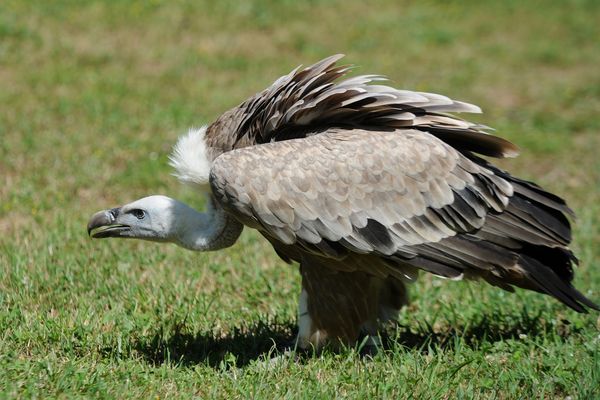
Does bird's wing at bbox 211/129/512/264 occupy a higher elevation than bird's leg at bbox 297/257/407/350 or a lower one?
higher

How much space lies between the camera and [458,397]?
169 inches

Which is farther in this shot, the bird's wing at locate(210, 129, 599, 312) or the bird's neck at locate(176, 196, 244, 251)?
the bird's neck at locate(176, 196, 244, 251)

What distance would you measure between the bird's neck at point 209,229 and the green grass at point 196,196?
0.52 m

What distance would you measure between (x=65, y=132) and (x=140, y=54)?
2.90 meters

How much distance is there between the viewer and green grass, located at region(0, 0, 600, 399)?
180 inches

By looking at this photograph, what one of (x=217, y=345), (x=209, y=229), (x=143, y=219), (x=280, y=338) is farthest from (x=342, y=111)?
(x=217, y=345)

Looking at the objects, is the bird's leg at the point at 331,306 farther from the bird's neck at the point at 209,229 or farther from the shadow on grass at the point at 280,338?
the bird's neck at the point at 209,229

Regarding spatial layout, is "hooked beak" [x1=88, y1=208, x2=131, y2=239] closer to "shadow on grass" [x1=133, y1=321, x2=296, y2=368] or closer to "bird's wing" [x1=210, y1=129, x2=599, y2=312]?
"shadow on grass" [x1=133, y1=321, x2=296, y2=368]

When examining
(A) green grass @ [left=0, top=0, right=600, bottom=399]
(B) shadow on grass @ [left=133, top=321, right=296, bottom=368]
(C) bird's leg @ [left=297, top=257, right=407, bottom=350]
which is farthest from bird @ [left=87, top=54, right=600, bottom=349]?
(A) green grass @ [left=0, top=0, right=600, bottom=399]

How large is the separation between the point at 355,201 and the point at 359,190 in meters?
0.06

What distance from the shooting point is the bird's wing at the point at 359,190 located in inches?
182

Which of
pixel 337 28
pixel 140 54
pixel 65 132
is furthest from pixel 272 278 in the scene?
pixel 337 28

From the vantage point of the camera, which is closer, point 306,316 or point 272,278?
point 306,316

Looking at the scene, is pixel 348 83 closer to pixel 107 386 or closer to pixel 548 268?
pixel 548 268
